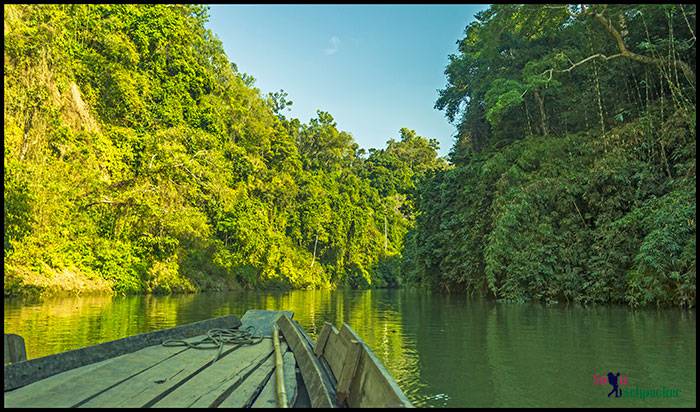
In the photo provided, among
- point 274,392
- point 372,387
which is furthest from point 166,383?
point 372,387

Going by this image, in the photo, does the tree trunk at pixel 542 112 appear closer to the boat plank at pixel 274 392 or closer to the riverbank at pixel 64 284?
the riverbank at pixel 64 284

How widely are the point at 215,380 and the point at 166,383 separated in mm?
349

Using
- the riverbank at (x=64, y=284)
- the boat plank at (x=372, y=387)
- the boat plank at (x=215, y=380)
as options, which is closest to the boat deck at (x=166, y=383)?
the boat plank at (x=215, y=380)

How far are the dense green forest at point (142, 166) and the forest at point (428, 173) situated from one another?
10 cm

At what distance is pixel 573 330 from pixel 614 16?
1167 centimetres

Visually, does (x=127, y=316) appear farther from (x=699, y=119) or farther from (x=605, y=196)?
(x=699, y=119)

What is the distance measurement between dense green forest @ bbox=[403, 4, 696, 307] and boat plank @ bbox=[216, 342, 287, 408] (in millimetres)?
10318

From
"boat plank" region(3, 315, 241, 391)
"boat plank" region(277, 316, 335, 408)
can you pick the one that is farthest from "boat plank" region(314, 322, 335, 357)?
"boat plank" region(3, 315, 241, 391)

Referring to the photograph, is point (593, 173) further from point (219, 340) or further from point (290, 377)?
point (290, 377)

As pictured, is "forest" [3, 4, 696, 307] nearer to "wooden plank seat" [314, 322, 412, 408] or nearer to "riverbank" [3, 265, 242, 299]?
"riverbank" [3, 265, 242, 299]

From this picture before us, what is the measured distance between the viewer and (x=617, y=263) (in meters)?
14.2

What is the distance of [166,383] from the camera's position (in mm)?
3973

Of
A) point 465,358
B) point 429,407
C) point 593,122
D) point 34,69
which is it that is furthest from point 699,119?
point 34,69

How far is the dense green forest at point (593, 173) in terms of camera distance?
13.3 metres
